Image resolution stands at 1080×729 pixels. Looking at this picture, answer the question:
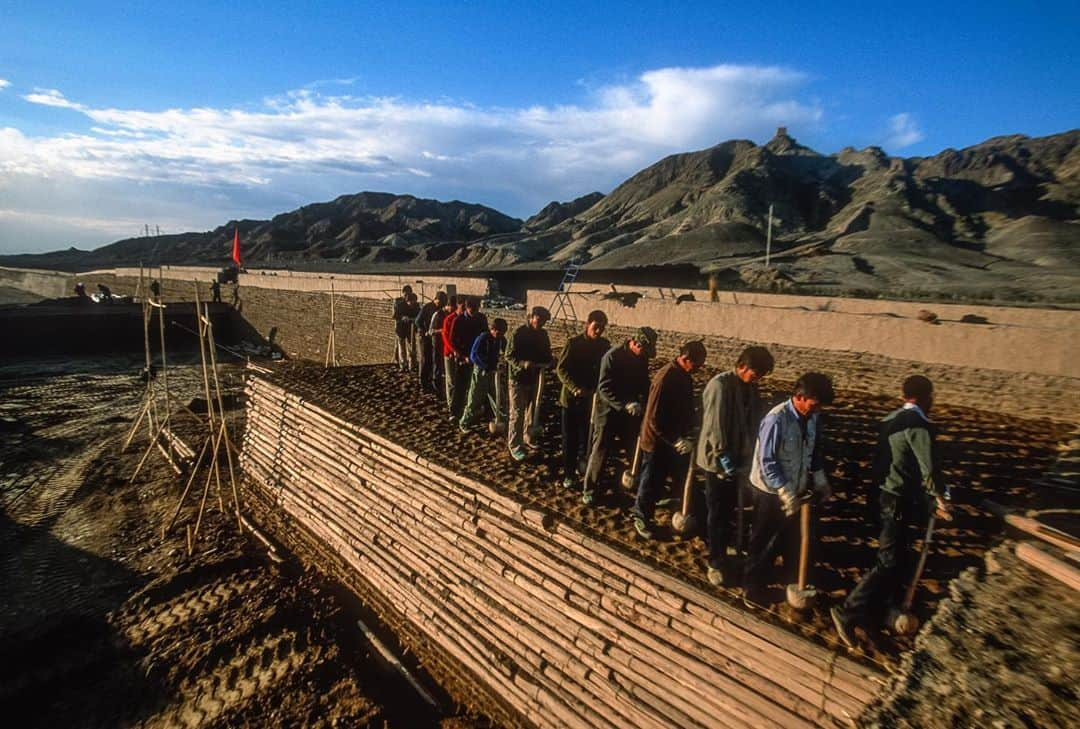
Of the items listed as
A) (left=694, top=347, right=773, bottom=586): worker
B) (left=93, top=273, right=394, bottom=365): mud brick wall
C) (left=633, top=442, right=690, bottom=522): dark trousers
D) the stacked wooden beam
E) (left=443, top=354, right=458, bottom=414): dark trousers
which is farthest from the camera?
(left=93, top=273, right=394, bottom=365): mud brick wall

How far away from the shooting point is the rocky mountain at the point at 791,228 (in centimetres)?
2045

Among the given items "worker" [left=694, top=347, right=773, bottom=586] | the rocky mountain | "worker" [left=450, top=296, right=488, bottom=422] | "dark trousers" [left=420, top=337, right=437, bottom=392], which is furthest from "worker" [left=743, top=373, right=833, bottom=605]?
the rocky mountain

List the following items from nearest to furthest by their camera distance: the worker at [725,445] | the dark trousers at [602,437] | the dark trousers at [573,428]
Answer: the worker at [725,445]
the dark trousers at [602,437]
the dark trousers at [573,428]

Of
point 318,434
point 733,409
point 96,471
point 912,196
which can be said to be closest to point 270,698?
point 318,434

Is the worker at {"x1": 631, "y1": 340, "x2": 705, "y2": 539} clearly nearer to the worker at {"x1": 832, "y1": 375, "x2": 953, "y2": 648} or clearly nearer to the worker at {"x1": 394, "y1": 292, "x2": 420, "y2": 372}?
the worker at {"x1": 832, "y1": 375, "x2": 953, "y2": 648}

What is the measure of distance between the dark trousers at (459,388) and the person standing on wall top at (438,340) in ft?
1.44

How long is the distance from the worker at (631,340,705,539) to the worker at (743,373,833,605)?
30.5 inches

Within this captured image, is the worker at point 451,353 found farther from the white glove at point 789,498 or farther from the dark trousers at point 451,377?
the white glove at point 789,498

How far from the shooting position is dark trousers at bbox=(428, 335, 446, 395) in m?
7.75

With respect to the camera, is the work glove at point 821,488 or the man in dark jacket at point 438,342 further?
the man in dark jacket at point 438,342

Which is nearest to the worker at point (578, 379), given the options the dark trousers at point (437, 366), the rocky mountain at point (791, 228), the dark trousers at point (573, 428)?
the dark trousers at point (573, 428)

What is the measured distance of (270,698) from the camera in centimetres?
438

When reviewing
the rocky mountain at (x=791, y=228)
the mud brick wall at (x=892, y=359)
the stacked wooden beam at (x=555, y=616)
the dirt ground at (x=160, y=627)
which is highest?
the rocky mountain at (x=791, y=228)

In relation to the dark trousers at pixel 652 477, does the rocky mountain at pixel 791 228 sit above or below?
above
